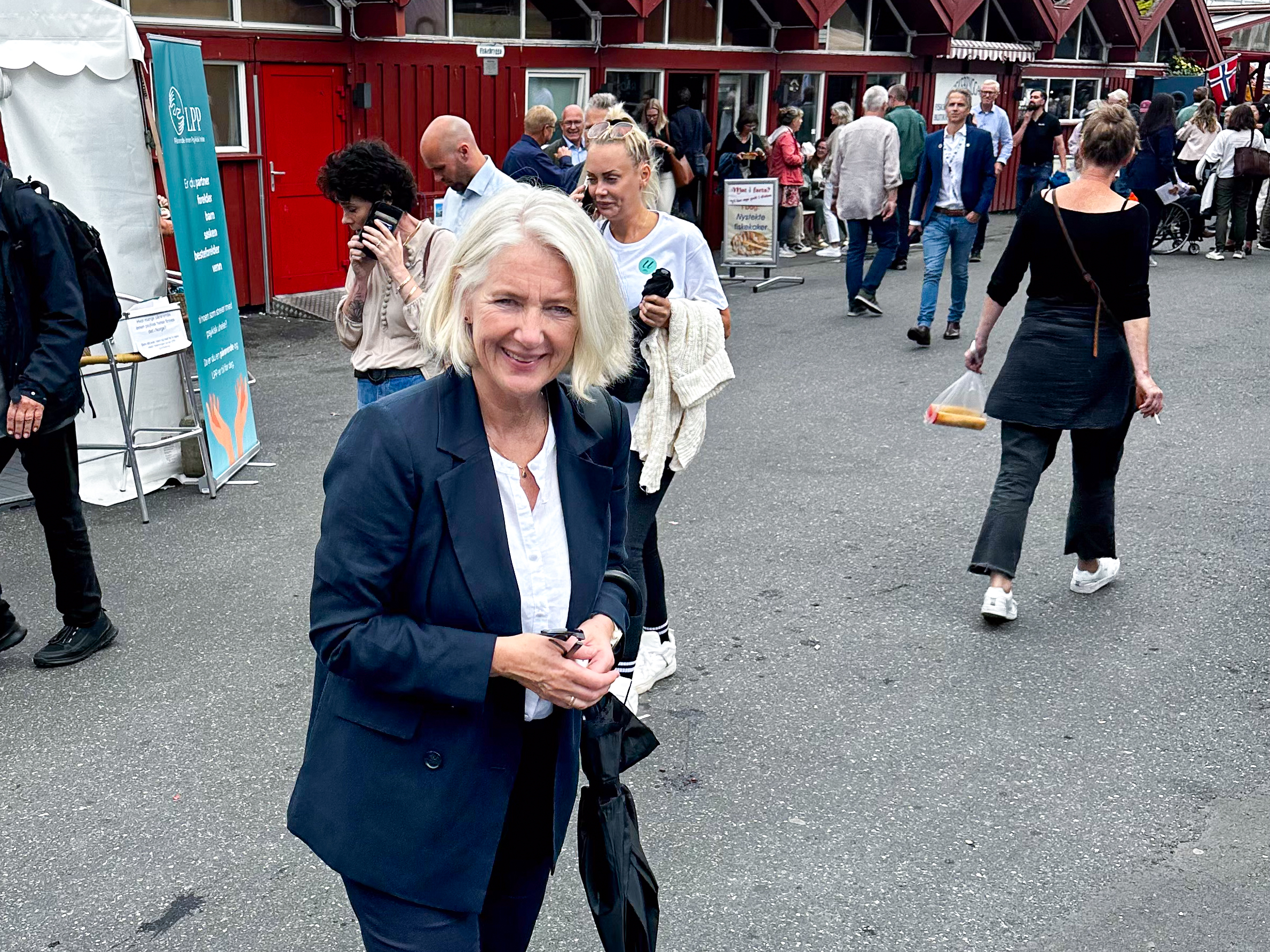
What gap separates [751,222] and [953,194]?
3.85m

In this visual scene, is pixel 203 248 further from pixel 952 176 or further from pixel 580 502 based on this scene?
pixel 952 176

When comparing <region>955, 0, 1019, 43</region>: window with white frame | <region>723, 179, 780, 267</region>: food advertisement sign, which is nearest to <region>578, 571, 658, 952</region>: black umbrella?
<region>723, 179, 780, 267</region>: food advertisement sign

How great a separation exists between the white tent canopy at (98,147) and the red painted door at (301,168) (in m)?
5.65

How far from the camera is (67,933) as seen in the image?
3.32 metres

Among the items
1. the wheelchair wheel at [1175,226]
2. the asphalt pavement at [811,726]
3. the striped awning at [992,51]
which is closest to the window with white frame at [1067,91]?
the striped awning at [992,51]

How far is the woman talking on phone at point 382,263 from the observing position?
4832 mm

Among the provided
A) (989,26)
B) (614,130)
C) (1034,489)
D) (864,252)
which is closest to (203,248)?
(614,130)

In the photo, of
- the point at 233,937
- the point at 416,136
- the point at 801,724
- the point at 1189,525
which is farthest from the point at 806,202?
the point at 233,937

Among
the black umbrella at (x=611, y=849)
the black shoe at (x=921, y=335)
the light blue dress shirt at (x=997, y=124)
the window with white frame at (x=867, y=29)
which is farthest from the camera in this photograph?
the window with white frame at (x=867, y=29)

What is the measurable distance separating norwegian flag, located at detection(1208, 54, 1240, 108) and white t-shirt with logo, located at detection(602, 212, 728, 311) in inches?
954

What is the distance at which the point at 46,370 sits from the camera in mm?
4527

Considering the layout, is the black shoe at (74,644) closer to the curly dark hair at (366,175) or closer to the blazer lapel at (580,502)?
the curly dark hair at (366,175)

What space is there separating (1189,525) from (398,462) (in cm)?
557

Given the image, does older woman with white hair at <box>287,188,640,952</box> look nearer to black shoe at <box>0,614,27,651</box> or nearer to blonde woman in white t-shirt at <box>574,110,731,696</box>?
blonde woman in white t-shirt at <box>574,110,731,696</box>
